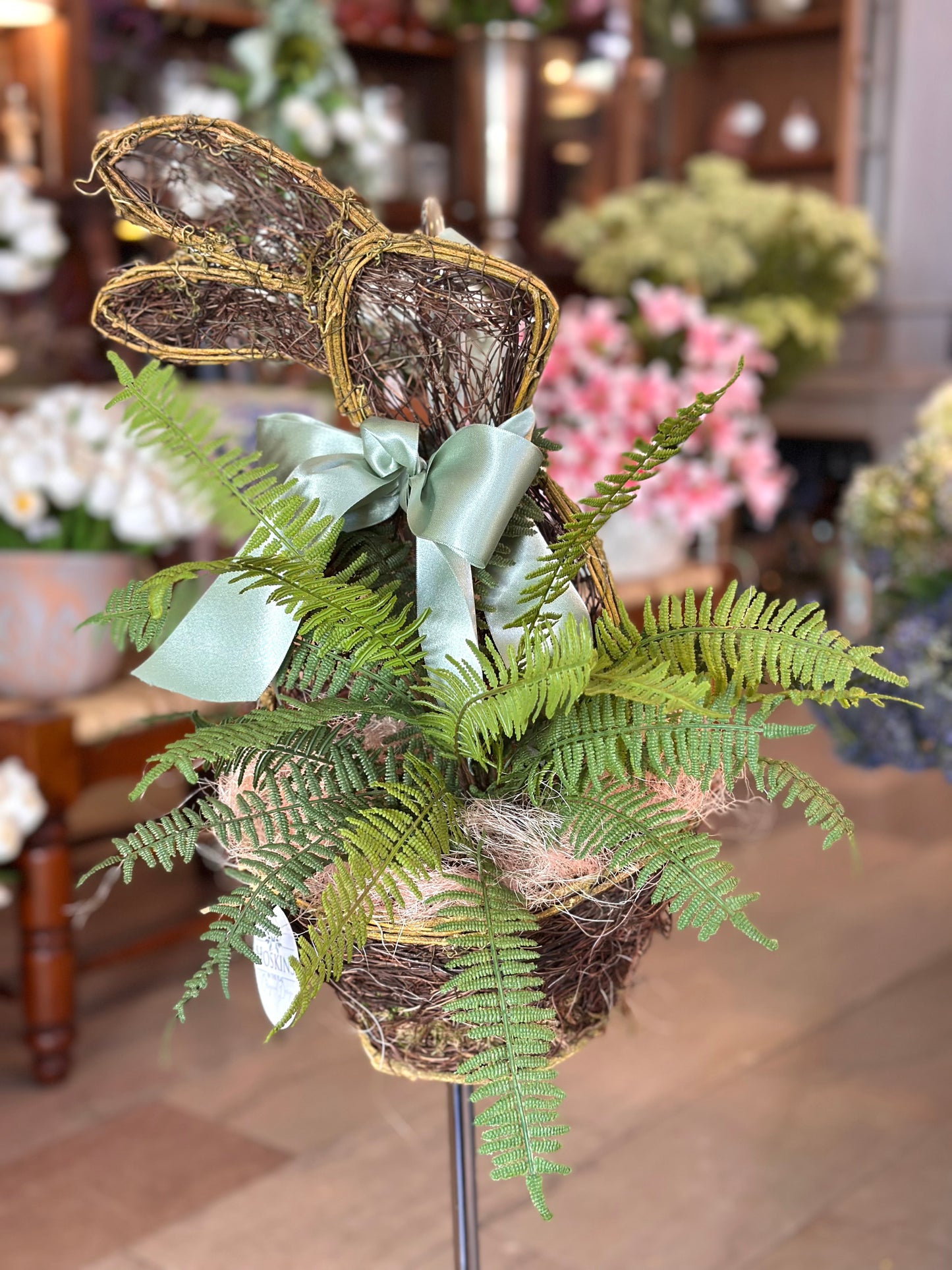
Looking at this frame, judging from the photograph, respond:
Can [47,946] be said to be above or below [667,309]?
below

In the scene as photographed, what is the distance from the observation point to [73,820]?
3.01 metres

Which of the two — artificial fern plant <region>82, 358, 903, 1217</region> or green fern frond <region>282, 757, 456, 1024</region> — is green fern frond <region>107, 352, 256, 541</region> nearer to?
artificial fern plant <region>82, 358, 903, 1217</region>

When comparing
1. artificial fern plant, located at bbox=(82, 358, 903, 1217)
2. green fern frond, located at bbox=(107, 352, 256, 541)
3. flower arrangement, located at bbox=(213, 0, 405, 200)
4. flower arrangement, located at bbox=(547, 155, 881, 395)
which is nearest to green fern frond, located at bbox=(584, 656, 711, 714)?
artificial fern plant, located at bbox=(82, 358, 903, 1217)

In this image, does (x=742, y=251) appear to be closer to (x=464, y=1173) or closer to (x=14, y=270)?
(x=14, y=270)

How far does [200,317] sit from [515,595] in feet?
0.88

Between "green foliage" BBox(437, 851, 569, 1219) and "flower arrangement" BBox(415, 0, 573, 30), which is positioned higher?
"flower arrangement" BBox(415, 0, 573, 30)

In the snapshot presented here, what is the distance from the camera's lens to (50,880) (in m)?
1.91

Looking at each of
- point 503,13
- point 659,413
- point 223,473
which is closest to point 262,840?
point 223,473

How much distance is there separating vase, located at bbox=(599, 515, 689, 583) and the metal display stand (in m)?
1.66

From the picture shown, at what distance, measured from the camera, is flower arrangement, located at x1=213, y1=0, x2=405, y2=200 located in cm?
304

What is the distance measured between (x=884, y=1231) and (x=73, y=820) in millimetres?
1965

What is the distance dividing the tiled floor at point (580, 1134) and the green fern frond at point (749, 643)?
978mm

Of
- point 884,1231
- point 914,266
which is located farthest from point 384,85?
point 884,1231

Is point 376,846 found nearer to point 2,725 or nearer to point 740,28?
point 2,725
